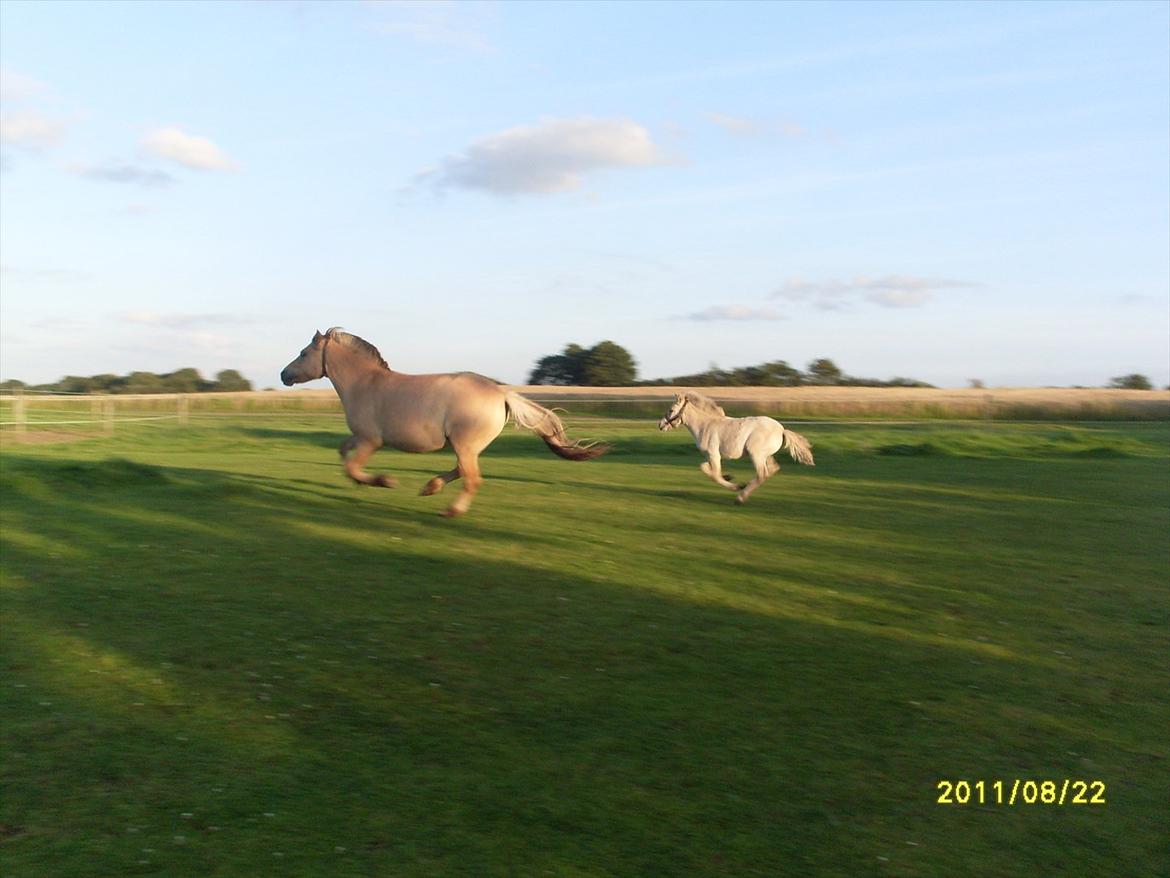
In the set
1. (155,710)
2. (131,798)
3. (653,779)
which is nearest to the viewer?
(131,798)

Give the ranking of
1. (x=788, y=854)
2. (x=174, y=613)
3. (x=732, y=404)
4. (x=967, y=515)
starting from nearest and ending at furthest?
(x=788, y=854), (x=174, y=613), (x=967, y=515), (x=732, y=404)

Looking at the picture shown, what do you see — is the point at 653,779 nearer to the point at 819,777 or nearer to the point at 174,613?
the point at 819,777

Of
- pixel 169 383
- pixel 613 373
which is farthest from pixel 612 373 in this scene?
pixel 169 383

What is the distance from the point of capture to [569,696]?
19.0ft

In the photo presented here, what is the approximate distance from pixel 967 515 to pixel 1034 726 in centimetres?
943

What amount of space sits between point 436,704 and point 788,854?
2182mm

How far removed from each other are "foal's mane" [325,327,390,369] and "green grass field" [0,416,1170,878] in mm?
1792

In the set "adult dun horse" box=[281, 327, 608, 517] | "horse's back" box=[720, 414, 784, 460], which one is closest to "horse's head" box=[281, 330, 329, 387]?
"adult dun horse" box=[281, 327, 608, 517]

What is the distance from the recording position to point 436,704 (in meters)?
5.60

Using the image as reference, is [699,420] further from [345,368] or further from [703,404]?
[345,368]

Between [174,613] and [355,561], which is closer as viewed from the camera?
[174,613]

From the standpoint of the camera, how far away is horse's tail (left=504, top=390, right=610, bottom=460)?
12705 mm

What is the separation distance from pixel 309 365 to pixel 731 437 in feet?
18.3

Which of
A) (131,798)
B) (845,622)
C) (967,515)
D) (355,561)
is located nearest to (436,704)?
(131,798)
